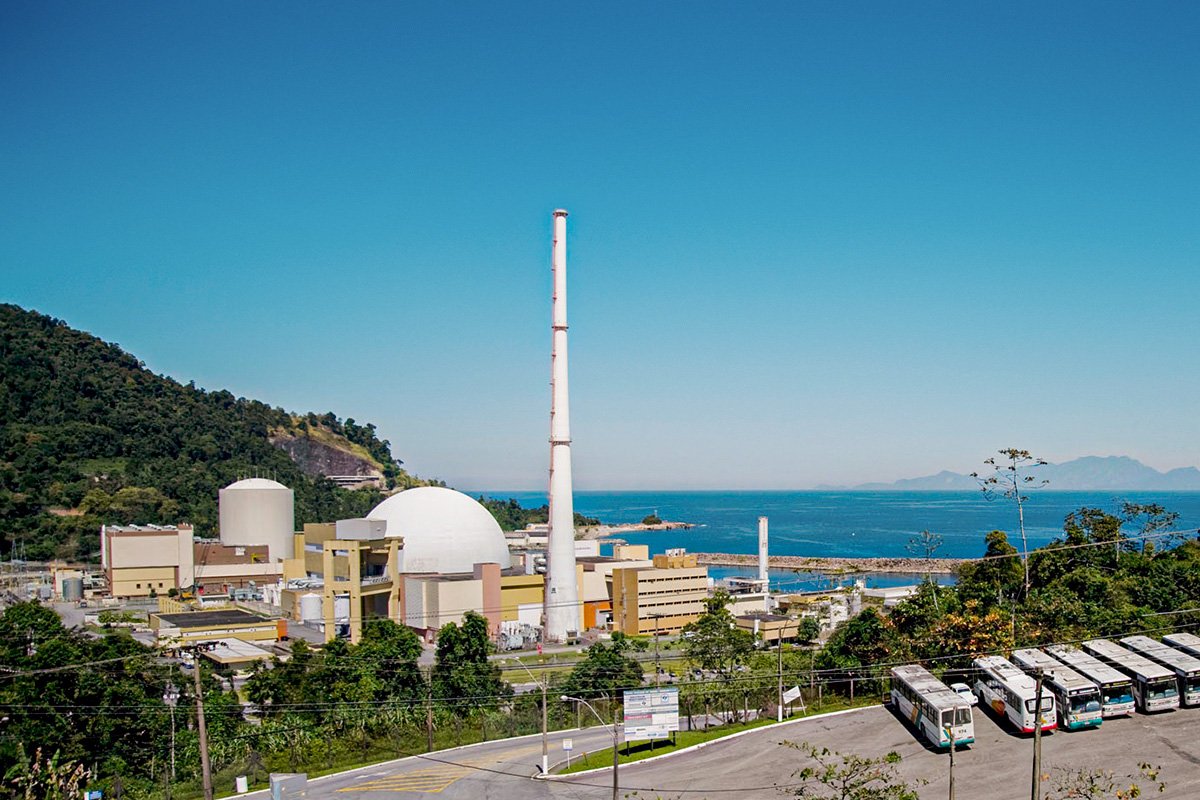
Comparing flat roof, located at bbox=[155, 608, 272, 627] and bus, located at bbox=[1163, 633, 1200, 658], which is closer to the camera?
bus, located at bbox=[1163, 633, 1200, 658]

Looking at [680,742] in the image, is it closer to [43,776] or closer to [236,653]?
[43,776]

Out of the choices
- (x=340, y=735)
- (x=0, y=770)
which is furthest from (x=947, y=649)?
(x=0, y=770)

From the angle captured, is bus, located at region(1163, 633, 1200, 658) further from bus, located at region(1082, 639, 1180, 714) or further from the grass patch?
the grass patch

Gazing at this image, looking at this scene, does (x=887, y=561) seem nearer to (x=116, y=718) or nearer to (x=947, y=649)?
(x=947, y=649)

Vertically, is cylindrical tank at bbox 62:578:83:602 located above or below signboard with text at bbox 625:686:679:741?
below

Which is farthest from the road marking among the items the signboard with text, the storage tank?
the storage tank

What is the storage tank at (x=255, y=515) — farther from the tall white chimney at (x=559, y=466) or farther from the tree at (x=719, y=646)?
the tree at (x=719, y=646)
